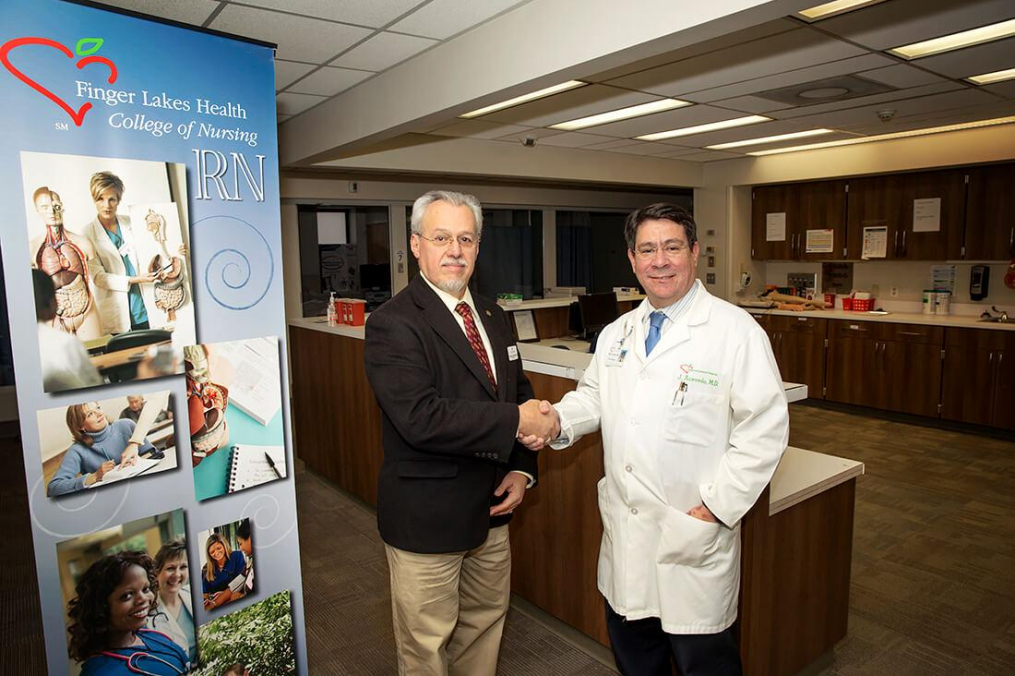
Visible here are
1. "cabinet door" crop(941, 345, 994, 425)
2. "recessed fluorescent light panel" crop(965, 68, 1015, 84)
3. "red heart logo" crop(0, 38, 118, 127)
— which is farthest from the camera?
"cabinet door" crop(941, 345, 994, 425)

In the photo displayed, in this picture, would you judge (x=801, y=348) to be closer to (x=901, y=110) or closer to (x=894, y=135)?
(x=894, y=135)

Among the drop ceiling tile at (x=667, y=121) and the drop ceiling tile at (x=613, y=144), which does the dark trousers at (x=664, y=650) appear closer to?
the drop ceiling tile at (x=667, y=121)

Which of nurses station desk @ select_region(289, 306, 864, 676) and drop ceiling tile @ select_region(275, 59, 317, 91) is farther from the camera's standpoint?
drop ceiling tile @ select_region(275, 59, 317, 91)

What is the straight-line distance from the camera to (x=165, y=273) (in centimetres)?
199

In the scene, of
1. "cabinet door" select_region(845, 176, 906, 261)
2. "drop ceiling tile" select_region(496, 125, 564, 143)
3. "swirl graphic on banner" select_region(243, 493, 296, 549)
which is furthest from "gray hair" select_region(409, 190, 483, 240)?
"cabinet door" select_region(845, 176, 906, 261)

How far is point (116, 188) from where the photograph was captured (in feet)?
6.21

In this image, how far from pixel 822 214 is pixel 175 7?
6.44 metres

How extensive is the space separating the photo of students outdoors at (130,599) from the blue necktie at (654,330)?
1527 mm

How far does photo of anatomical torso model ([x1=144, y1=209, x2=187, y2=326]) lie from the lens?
1963 mm

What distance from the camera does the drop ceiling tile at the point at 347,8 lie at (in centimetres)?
287

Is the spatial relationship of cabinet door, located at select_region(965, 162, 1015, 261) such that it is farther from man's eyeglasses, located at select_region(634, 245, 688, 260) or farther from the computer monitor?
man's eyeglasses, located at select_region(634, 245, 688, 260)

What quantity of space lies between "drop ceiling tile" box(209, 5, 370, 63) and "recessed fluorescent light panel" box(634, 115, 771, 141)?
10.4 ft

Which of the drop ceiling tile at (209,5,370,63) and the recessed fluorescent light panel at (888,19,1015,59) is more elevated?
the drop ceiling tile at (209,5,370,63)

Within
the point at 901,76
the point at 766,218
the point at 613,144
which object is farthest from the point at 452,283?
the point at 766,218
